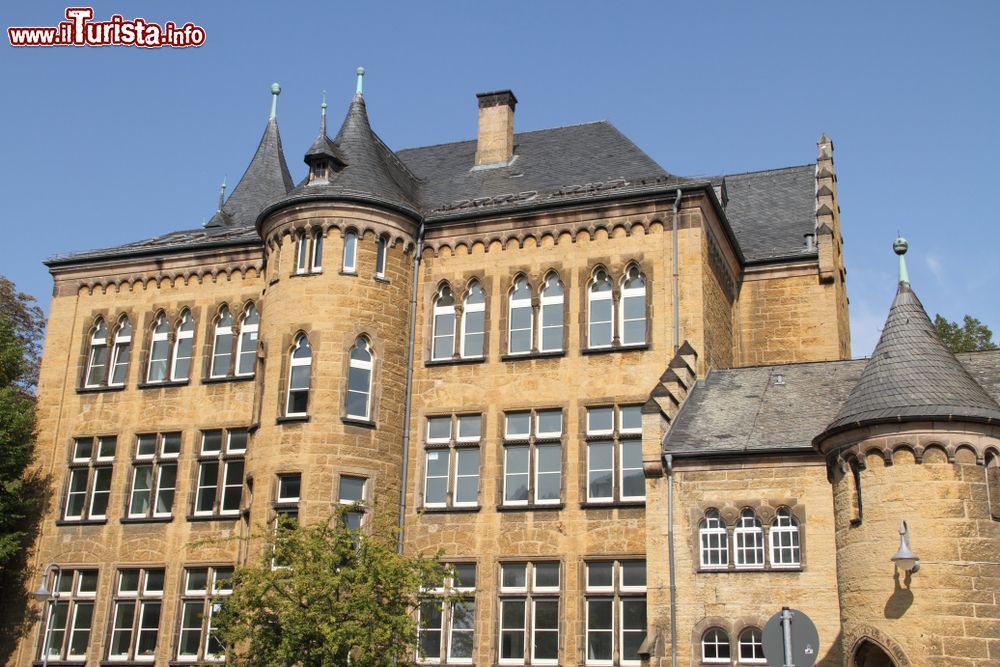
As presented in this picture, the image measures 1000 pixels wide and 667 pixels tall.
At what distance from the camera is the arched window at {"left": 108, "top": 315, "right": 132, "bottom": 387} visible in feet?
103

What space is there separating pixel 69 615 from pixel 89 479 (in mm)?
3194

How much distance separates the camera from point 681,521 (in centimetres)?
2362

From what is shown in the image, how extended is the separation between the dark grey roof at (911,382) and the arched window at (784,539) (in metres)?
2.56

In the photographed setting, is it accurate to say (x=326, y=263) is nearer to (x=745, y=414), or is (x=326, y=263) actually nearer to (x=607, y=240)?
(x=607, y=240)

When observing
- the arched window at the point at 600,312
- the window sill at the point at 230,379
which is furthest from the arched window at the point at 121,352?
the arched window at the point at 600,312

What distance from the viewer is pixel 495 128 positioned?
33.3m

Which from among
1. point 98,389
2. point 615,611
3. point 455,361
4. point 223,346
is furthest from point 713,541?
point 98,389

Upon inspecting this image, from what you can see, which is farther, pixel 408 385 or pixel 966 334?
pixel 966 334

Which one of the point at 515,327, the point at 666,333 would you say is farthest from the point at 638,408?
the point at 515,327

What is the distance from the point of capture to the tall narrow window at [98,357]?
103 feet

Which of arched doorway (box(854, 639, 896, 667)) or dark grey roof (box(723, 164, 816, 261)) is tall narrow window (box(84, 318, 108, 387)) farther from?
arched doorway (box(854, 639, 896, 667))

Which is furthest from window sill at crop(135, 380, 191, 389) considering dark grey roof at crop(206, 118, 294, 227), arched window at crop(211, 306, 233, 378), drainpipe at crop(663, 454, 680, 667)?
drainpipe at crop(663, 454, 680, 667)

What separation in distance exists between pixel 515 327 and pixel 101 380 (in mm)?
10687

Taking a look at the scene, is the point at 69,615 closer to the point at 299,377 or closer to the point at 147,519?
the point at 147,519
